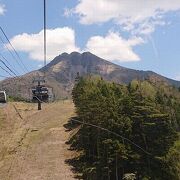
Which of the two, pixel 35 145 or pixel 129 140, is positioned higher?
pixel 129 140

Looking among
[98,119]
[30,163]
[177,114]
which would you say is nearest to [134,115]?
[98,119]

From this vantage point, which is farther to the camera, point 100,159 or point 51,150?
point 51,150

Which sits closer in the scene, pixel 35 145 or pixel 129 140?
pixel 129 140

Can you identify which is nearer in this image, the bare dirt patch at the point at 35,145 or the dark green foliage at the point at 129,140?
the dark green foliage at the point at 129,140

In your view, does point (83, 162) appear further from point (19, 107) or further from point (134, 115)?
point (19, 107)

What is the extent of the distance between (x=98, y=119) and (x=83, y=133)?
717 centimetres

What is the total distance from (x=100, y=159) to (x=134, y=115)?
837 cm

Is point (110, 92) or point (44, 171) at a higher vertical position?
point (110, 92)

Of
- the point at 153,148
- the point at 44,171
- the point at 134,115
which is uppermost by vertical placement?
the point at 134,115

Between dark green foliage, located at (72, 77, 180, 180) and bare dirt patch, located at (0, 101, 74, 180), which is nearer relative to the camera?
dark green foliage, located at (72, 77, 180, 180)

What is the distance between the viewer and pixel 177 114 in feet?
444

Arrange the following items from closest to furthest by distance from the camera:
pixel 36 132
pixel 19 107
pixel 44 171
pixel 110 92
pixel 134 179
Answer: pixel 134 179
pixel 44 171
pixel 110 92
pixel 36 132
pixel 19 107

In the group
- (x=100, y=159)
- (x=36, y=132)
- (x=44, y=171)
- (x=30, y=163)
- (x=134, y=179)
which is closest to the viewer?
(x=134, y=179)

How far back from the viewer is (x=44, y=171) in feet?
236
